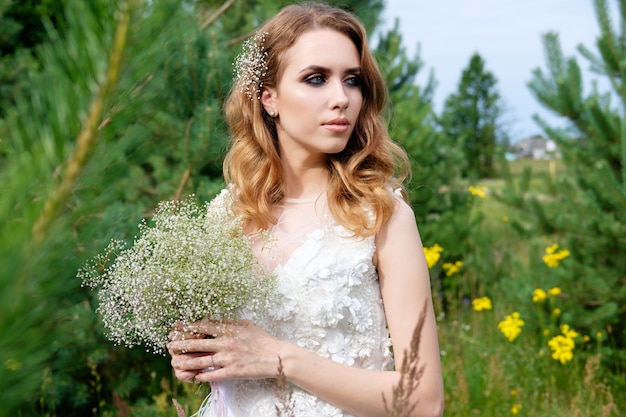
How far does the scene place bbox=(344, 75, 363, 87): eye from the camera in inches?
82.5

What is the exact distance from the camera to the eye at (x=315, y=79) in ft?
6.75

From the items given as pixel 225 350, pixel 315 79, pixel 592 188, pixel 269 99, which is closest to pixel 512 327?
pixel 592 188

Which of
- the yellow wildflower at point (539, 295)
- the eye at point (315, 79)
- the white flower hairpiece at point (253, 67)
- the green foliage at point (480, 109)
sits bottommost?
the yellow wildflower at point (539, 295)

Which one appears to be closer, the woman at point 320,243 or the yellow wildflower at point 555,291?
the woman at point 320,243

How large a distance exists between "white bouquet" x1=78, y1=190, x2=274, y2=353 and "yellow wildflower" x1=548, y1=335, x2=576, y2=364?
270cm

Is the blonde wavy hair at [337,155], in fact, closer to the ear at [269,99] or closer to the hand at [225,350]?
the ear at [269,99]

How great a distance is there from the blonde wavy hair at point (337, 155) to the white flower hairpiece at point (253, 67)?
2 centimetres

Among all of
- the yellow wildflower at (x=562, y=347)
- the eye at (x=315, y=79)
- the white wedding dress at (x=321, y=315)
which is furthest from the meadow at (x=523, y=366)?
the eye at (x=315, y=79)

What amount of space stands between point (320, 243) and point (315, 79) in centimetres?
50

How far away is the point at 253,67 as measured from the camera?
2.35 meters

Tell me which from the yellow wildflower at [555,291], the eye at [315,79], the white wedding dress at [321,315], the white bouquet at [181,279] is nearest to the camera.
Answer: the white bouquet at [181,279]

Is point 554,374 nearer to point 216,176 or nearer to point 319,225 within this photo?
point 216,176

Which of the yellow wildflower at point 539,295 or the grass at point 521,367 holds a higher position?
the yellow wildflower at point 539,295

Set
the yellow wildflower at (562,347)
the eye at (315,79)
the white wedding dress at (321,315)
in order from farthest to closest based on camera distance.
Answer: the yellow wildflower at (562,347), the eye at (315,79), the white wedding dress at (321,315)
